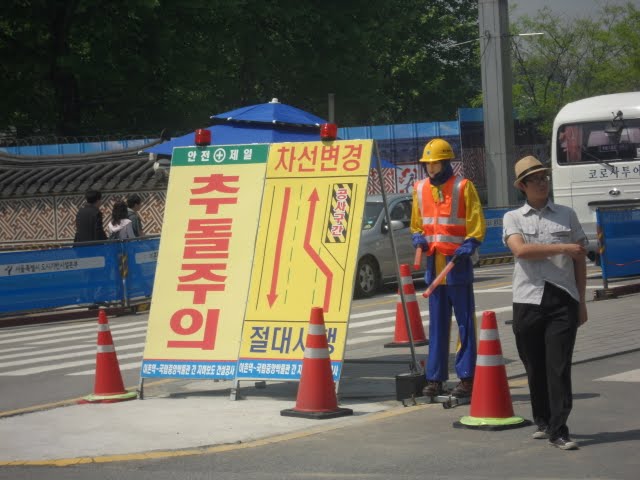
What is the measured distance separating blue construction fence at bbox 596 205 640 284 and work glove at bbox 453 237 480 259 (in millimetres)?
9880

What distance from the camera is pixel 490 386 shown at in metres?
8.68

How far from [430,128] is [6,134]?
1724cm

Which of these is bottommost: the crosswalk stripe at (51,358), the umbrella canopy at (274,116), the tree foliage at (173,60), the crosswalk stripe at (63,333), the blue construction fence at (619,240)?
the crosswalk stripe at (51,358)

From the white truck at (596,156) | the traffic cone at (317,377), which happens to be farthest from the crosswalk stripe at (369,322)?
the traffic cone at (317,377)

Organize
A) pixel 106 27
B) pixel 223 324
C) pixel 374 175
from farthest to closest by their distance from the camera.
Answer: pixel 106 27 < pixel 374 175 < pixel 223 324

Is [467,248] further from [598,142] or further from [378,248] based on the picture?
[598,142]

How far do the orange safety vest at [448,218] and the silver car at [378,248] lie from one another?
11.6m

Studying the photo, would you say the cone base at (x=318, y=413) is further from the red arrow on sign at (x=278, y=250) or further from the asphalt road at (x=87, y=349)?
the asphalt road at (x=87, y=349)

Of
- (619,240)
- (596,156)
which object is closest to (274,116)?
(619,240)

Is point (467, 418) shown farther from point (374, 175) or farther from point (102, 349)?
point (374, 175)

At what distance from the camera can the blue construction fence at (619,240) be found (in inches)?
776

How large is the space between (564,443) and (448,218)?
2.76m

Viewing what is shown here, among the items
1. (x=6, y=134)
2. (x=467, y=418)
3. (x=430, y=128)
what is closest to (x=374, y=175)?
(x=430, y=128)

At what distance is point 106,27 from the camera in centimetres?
4178
